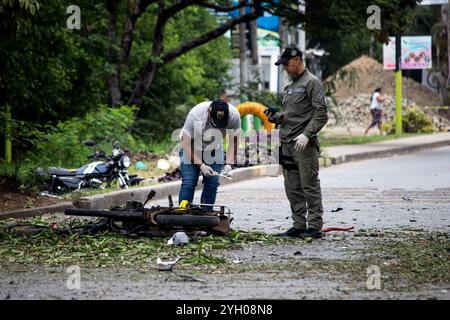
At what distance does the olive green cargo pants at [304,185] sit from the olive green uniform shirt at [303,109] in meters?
0.16

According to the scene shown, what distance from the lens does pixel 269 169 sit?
72.3 feet

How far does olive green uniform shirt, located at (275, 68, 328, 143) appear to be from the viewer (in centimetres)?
1150

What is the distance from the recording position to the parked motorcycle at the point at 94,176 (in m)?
16.7

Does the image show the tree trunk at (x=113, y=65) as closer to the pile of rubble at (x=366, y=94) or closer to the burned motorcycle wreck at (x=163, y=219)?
the burned motorcycle wreck at (x=163, y=219)

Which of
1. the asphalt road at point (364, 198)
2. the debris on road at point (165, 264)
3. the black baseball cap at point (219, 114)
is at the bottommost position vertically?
the asphalt road at point (364, 198)

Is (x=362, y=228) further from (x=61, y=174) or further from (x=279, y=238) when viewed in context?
(x=61, y=174)

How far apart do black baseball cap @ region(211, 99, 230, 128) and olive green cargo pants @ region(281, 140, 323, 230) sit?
2.31 feet

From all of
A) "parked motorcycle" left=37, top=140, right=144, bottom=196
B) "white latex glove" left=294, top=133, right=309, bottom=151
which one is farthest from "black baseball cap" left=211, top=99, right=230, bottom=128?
"parked motorcycle" left=37, top=140, right=144, bottom=196

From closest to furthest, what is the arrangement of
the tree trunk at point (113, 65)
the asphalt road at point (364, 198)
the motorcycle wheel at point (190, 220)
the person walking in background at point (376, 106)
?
the motorcycle wheel at point (190, 220)
the asphalt road at point (364, 198)
the tree trunk at point (113, 65)
the person walking in background at point (376, 106)

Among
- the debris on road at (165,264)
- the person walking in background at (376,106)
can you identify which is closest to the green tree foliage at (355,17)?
the person walking in background at (376,106)

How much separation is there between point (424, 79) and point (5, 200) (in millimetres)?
47524

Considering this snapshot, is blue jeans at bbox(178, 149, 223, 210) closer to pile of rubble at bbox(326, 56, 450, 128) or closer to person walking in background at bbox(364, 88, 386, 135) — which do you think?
person walking in background at bbox(364, 88, 386, 135)

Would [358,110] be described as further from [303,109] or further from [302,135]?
[302,135]
